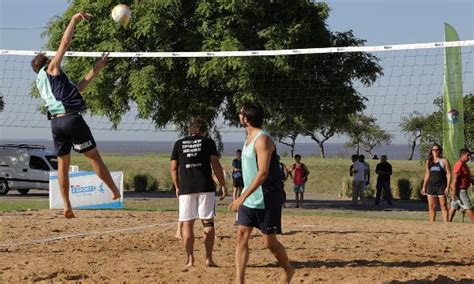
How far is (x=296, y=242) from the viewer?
38.7 ft

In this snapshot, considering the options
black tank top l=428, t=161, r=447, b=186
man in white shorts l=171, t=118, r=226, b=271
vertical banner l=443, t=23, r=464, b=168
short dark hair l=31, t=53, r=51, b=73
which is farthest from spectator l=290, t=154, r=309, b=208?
short dark hair l=31, t=53, r=51, b=73

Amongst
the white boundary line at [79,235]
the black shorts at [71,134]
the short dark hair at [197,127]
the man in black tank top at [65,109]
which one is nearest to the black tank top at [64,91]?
the man in black tank top at [65,109]

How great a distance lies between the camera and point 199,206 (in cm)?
943

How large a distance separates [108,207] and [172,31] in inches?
209

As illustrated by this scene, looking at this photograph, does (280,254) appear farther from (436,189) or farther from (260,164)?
(436,189)

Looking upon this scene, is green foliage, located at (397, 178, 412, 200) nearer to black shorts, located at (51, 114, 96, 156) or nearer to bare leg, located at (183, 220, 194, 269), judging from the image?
bare leg, located at (183, 220, 194, 269)

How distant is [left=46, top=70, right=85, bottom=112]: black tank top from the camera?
25.8 feet

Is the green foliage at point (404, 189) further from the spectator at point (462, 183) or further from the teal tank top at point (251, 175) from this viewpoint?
the teal tank top at point (251, 175)

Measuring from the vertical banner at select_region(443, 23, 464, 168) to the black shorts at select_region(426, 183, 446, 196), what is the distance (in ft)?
7.15

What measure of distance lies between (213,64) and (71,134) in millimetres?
12414

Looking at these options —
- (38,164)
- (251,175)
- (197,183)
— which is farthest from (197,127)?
(38,164)

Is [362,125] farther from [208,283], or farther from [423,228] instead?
[208,283]

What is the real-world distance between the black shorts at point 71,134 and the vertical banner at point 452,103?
37.3ft

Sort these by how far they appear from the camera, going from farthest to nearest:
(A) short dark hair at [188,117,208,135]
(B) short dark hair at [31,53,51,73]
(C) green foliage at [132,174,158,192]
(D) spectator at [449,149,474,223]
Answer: (C) green foliage at [132,174,158,192]
(D) spectator at [449,149,474,223]
(A) short dark hair at [188,117,208,135]
(B) short dark hair at [31,53,51,73]
